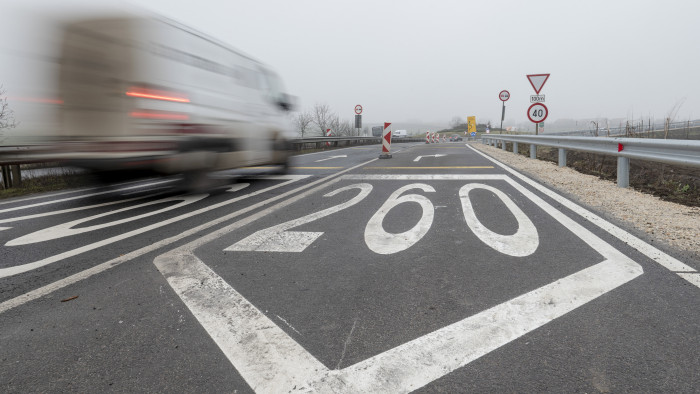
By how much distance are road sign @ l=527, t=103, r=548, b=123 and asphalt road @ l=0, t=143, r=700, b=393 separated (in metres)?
8.82

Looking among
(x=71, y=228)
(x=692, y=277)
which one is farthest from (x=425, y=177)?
(x=71, y=228)

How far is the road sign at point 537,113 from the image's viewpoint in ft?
41.4

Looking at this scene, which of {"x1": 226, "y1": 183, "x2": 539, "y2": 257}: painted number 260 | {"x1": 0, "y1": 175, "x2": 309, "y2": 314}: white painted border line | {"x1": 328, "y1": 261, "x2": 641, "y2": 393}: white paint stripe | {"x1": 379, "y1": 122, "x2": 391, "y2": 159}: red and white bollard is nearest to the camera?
{"x1": 328, "y1": 261, "x2": 641, "y2": 393}: white paint stripe

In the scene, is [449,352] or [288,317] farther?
[288,317]

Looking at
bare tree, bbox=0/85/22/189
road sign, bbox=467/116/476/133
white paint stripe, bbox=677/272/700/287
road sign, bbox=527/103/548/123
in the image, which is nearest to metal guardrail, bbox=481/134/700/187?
white paint stripe, bbox=677/272/700/287

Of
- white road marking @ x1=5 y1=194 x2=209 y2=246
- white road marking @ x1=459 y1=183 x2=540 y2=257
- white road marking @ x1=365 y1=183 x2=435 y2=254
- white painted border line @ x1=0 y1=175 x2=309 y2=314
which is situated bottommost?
white road marking @ x1=459 y1=183 x2=540 y2=257

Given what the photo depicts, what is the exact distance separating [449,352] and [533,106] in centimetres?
1265

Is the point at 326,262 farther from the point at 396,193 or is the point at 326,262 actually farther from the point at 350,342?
the point at 396,193

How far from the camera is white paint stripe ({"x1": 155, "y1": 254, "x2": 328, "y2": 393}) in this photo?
1.75 meters

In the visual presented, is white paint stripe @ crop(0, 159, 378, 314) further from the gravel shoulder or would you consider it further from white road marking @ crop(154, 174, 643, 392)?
the gravel shoulder

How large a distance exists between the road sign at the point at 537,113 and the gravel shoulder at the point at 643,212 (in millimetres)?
5484

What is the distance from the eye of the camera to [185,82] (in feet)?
18.0

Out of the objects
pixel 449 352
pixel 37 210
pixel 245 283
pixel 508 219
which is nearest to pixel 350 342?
pixel 449 352

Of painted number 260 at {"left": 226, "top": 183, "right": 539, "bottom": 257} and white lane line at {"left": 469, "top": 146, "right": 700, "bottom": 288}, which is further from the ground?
painted number 260 at {"left": 226, "top": 183, "right": 539, "bottom": 257}
